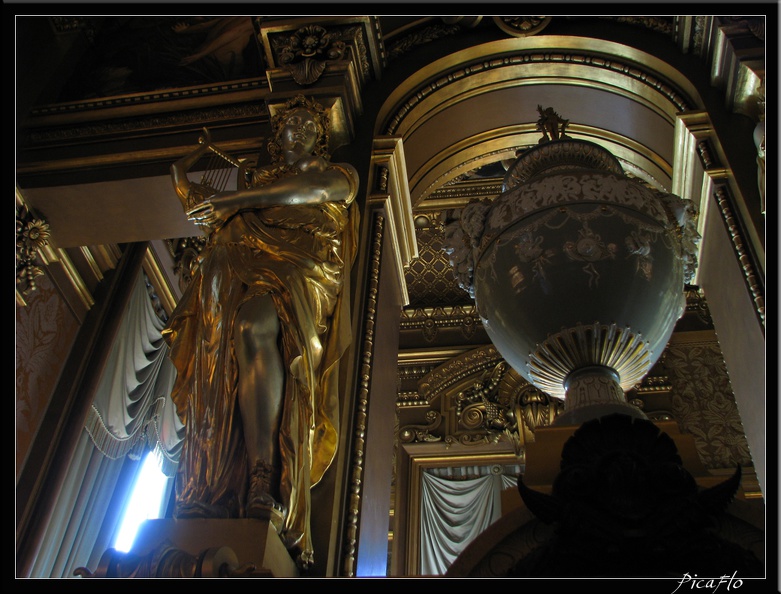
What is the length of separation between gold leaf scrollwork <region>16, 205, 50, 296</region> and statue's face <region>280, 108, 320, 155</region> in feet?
6.05

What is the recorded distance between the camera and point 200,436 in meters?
2.06

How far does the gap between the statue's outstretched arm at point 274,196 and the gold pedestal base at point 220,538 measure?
3.56 feet

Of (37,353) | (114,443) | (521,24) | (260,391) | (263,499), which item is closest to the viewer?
(263,499)

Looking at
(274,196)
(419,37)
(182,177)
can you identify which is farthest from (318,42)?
(274,196)

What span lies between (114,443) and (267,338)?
11.2 feet

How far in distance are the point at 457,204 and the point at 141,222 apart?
302cm

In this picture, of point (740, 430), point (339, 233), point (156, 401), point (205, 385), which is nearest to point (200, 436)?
point (205, 385)

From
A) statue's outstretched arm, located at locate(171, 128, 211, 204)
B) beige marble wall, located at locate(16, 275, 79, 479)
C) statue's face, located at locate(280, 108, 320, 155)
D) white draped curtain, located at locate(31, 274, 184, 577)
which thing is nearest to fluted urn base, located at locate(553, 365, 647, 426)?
statue's face, located at locate(280, 108, 320, 155)

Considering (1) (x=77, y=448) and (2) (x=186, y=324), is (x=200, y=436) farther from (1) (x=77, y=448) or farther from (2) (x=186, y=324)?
(1) (x=77, y=448)

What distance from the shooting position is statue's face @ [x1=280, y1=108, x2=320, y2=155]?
9.07 feet

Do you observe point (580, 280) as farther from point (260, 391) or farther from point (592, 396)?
point (260, 391)

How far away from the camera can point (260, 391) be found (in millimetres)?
2080

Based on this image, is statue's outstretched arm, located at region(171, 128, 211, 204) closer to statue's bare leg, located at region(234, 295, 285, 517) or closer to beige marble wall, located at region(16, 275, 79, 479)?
statue's bare leg, located at region(234, 295, 285, 517)

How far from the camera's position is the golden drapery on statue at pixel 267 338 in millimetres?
1970
